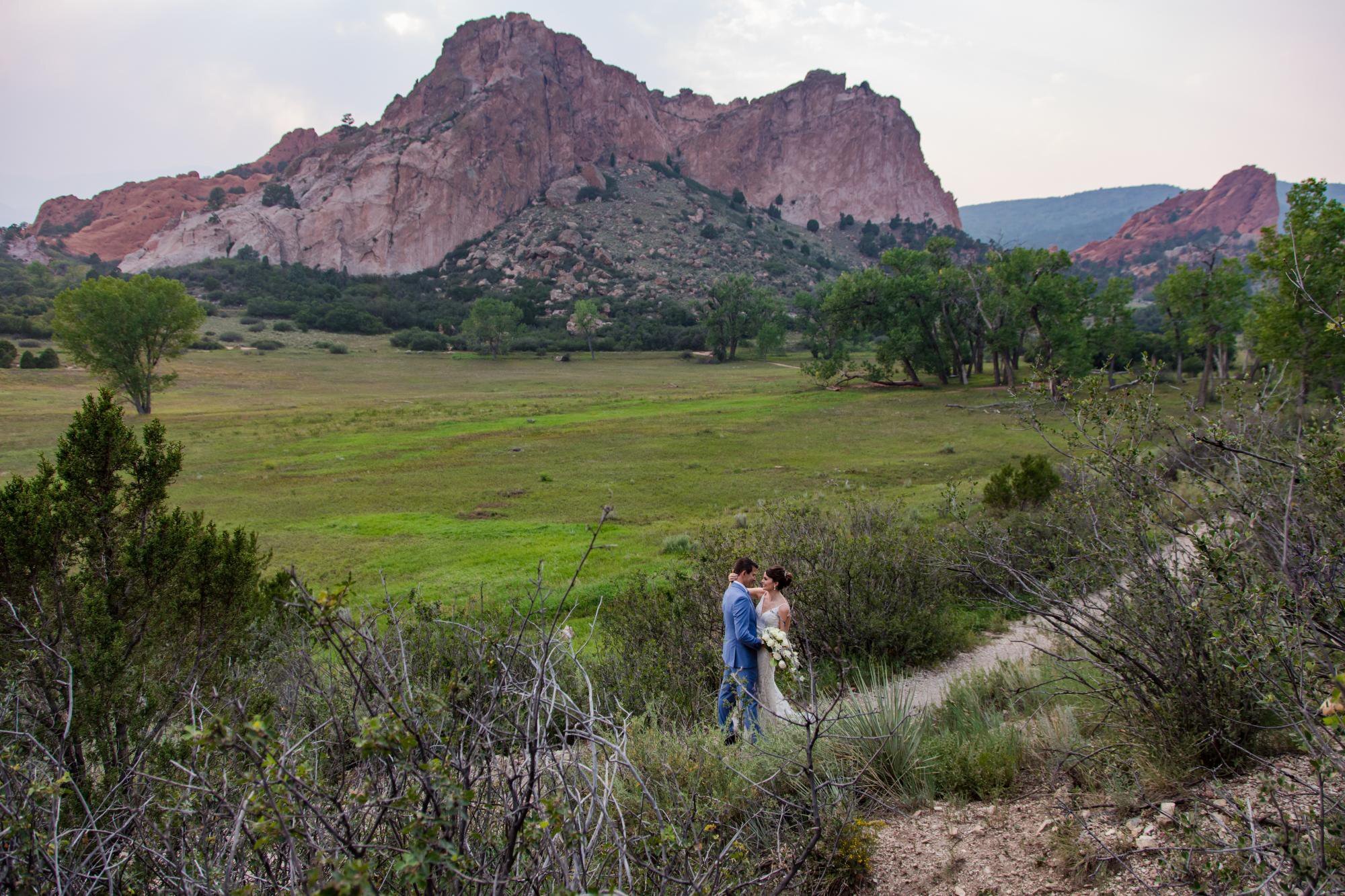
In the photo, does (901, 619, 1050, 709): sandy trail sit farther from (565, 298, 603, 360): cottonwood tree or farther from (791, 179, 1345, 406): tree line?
(565, 298, 603, 360): cottonwood tree

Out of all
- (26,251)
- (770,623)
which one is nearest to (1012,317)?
(770,623)

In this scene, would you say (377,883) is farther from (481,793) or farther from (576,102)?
(576,102)

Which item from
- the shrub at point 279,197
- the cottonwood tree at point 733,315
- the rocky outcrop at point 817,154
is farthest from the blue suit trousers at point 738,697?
the rocky outcrop at point 817,154

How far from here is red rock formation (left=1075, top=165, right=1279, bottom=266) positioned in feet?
552

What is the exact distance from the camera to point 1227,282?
35.1 m

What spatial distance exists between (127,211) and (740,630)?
635ft

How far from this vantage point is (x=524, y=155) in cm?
13550

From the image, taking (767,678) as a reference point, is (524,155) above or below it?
above

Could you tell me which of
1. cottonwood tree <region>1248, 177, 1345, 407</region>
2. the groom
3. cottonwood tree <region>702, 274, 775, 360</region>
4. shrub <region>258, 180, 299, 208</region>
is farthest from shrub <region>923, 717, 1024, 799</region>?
shrub <region>258, 180, 299, 208</region>

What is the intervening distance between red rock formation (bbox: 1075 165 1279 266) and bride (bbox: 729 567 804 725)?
188 meters

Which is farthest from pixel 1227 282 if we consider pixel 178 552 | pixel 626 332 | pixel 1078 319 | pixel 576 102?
pixel 576 102

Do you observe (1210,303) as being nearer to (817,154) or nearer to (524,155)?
(524,155)

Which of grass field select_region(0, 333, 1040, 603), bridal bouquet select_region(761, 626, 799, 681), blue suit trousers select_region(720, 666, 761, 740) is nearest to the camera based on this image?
bridal bouquet select_region(761, 626, 799, 681)

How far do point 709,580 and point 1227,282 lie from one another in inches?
1566
